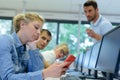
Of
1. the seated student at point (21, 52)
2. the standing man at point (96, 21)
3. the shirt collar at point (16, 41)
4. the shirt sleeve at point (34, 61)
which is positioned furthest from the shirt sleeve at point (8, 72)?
the standing man at point (96, 21)

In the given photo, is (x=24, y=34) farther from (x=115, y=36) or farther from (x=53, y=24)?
(x=53, y=24)

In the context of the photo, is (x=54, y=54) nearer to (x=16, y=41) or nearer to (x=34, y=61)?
(x=34, y=61)

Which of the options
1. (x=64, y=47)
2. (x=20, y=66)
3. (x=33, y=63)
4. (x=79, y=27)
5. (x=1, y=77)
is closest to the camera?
(x=1, y=77)

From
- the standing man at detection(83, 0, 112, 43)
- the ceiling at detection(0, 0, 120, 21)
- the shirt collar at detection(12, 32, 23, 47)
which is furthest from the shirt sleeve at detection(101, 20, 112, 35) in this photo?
the ceiling at detection(0, 0, 120, 21)

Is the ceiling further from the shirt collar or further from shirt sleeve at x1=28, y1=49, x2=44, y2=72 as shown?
the shirt collar

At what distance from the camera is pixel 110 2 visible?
5605 millimetres

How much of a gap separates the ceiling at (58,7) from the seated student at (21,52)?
4.34 metres

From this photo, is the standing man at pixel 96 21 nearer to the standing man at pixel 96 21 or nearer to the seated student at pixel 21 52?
the standing man at pixel 96 21

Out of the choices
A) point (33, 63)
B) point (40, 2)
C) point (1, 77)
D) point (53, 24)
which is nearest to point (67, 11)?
point (53, 24)

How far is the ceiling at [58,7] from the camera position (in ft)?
19.0

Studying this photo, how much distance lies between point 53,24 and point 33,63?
5.22 m

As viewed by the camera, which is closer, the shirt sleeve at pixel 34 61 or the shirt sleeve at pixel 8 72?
the shirt sleeve at pixel 8 72

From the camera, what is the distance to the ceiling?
5800mm

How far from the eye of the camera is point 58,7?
6.26 m
